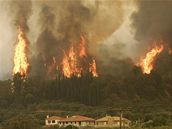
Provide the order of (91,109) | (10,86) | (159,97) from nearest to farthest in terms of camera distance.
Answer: (91,109)
(159,97)
(10,86)

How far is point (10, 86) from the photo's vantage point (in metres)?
189

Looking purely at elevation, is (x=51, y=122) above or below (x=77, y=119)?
below

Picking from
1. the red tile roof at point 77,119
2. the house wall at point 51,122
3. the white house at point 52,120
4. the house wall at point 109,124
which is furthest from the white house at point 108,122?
the white house at point 52,120

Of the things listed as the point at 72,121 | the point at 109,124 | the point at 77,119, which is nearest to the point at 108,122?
the point at 109,124

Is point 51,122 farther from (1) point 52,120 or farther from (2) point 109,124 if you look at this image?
(2) point 109,124

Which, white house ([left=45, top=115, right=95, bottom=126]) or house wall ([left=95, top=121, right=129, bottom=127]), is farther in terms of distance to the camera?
white house ([left=45, top=115, right=95, bottom=126])

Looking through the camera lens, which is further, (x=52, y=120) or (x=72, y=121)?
(x=52, y=120)

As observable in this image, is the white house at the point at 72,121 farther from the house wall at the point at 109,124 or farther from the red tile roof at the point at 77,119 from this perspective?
the house wall at the point at 109,124

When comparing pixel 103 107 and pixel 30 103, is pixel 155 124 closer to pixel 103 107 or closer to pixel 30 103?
pixel 103 107

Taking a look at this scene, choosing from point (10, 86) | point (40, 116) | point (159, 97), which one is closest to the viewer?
point (40, 116)

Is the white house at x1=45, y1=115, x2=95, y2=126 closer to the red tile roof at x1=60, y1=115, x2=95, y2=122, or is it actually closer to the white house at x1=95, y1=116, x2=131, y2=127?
the red tile roof at x1=60, y1=115, x2=95, y2=122

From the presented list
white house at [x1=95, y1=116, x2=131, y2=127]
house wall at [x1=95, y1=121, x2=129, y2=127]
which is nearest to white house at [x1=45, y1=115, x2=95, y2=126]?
house wall at [x1=95, y1=121, x2=129, y2=127]

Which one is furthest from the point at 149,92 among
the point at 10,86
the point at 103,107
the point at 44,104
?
the point at 10,86

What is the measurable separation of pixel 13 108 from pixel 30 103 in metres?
7.75
